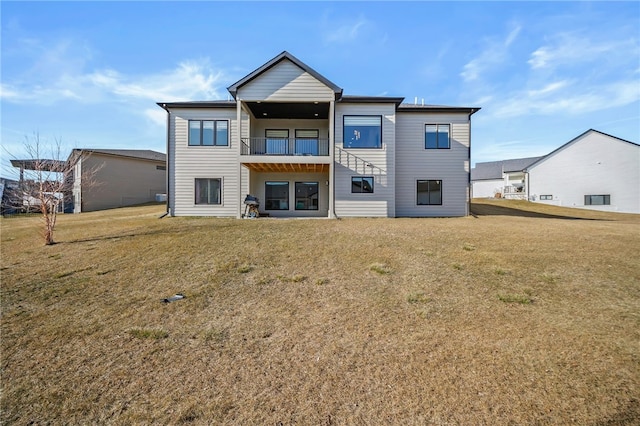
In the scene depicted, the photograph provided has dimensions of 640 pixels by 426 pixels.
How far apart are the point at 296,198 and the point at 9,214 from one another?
25902 millimetres

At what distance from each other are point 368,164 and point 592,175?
27.8m

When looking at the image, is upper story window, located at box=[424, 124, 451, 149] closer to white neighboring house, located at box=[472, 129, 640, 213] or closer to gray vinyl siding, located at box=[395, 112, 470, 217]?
gray vinyl siding, located at box=[395, 112, 470, 217]

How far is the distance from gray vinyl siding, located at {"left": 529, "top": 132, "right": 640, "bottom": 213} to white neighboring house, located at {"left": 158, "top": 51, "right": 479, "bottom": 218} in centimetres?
2130

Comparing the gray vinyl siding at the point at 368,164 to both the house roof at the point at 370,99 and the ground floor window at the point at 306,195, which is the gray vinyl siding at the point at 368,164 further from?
the ground floor window at the point at 306,195

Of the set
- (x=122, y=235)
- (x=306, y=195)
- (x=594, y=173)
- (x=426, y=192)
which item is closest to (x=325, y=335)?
(x=122, y=235)

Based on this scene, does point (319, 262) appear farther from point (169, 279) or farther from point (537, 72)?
point (537, 72)

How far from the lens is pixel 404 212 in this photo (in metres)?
19.3

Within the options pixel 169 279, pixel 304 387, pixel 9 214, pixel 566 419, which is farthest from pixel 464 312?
pixel 9 214

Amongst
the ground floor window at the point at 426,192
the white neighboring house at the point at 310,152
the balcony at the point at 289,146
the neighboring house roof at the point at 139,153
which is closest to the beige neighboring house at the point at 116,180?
the neighboring house roof at the point at 139,153

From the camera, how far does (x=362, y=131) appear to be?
18266mm

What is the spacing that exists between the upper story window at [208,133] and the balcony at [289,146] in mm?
1721

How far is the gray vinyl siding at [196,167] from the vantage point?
1842 cm

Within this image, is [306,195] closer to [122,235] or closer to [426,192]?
[426,192]

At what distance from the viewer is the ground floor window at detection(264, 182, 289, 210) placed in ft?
64.3
